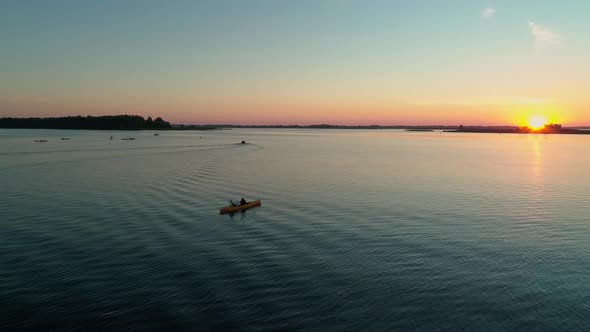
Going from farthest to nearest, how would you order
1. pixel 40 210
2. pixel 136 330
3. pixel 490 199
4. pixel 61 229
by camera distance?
pixel 490 199 < pixel 40 210 < pixel 61 229 < pixel 136 330

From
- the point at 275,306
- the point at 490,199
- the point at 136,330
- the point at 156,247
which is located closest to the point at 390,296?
the point at 275,306

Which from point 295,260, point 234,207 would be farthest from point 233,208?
point 295,260

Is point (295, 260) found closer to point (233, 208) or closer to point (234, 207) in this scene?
point (233, 208)

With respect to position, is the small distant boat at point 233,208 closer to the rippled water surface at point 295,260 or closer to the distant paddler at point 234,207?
the distant paddler at point 234,207

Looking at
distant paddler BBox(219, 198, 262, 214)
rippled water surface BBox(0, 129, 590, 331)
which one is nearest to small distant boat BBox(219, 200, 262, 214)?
distant paddler BBox(219, 198, 262, 214)

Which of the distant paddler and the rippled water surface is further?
the distant paddler

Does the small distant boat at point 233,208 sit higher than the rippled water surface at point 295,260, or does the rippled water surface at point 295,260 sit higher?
the small distant boat at point 233,208

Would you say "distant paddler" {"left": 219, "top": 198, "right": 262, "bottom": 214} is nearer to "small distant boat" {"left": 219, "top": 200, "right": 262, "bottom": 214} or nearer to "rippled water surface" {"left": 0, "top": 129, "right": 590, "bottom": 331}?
"small distant boat" {"left": 219, "top": 200, "right": 262, "bottom": 214}

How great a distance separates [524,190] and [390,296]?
46.9m

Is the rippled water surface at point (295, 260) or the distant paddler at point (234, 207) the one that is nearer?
the rippled water surface at point (295, 260)

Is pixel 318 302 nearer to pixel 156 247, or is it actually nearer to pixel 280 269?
pixel 280 269

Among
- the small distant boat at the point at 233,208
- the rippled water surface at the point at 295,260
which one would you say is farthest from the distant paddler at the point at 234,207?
the rippled water surface at the point at 295,260

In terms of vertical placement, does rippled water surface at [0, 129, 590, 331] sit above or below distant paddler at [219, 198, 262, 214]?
below

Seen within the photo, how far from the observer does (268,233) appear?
34531 millimetres
